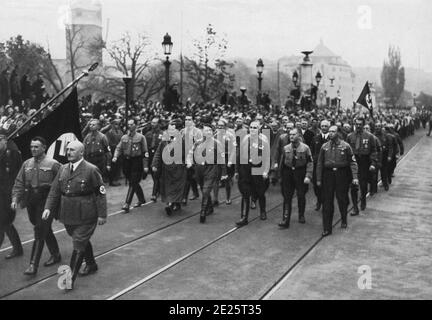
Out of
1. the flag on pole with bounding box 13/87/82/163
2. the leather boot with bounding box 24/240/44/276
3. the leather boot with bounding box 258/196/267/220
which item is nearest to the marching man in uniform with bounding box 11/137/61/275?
the leather boot with bounding box 24/240/44/276

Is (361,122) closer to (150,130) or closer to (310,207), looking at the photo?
(310,207)

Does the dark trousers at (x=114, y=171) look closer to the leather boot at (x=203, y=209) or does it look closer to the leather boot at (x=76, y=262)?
the leather boot at (x=203, y=209)

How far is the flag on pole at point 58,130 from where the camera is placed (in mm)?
8383

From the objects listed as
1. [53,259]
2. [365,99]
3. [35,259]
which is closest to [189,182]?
[53,259]

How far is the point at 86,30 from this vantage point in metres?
59.5

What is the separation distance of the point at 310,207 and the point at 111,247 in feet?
17.5

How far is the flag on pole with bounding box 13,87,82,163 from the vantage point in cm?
838

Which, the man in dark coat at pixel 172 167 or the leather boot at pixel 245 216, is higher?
the man in dark coat at pixel 172 167

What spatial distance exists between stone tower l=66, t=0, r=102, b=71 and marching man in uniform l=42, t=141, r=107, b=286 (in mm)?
46524

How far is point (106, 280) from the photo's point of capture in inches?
282

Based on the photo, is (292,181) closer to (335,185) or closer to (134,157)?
(335,185)

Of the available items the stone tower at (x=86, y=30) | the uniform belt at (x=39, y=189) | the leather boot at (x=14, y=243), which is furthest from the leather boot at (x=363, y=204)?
the stone tower at (x=86, y=30)

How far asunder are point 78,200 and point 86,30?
55.4m

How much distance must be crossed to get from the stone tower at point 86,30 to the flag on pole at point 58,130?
147 ft
